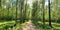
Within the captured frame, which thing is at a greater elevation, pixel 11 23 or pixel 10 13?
pixel 10 13

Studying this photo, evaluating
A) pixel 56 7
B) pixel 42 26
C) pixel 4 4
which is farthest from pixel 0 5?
pixel 56 7

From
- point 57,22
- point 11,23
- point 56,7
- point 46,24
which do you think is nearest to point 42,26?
point 46,24

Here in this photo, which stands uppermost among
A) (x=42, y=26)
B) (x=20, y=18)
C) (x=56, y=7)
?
(x=56, y=7)

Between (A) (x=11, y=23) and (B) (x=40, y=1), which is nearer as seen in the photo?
(A) (x=11, y=23)

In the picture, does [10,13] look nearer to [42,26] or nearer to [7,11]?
[7,11]

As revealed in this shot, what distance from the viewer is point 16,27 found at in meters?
3.51

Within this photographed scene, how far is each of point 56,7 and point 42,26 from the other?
0.68 metres

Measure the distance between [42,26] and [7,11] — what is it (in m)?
1.12

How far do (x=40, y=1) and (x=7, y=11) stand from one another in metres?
1.06

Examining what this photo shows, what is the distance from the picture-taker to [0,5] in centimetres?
359

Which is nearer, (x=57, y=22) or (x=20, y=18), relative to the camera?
(x=57, y=22)

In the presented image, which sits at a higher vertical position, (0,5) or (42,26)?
(0,5)

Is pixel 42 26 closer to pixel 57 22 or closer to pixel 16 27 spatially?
pixel 57 22

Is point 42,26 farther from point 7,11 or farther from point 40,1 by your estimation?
point 7,11
